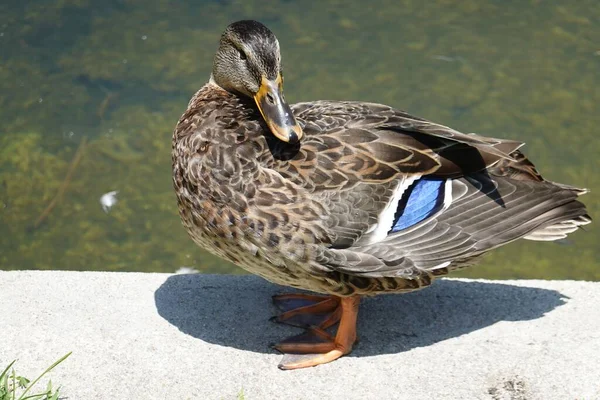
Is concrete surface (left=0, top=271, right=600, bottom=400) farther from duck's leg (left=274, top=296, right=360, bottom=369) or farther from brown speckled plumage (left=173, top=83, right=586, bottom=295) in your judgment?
brown speckled plumage (left=173, top=83, right=586, bottom=295)

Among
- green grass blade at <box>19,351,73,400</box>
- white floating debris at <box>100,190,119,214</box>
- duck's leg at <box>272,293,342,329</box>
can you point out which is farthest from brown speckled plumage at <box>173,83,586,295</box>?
white floating debris at <box>100,190,119,214</box>

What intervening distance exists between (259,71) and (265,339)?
120 cm

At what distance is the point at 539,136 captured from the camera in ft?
21.6

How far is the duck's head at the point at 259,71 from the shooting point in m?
3.62

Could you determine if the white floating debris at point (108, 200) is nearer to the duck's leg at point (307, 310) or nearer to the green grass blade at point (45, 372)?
the duck's leg at point (307, 310)

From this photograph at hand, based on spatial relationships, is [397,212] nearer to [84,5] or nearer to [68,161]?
[68,161]

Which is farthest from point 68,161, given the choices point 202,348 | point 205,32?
point 202,348

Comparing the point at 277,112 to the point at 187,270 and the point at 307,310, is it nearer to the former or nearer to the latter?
the point at 307,310

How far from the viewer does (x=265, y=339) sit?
4.00 meters

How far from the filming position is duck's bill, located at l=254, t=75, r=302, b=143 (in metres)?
3.57

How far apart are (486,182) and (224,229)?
1.15 metres

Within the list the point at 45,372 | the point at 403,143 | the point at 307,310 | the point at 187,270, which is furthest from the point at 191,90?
the point at 45,372

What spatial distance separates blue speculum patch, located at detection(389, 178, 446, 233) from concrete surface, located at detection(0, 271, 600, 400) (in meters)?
0.59

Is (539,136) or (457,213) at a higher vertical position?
(457,213)
